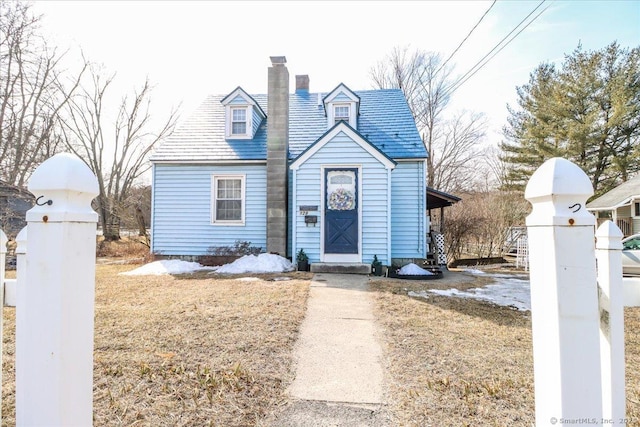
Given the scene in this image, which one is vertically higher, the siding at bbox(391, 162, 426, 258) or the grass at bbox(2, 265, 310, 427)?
the siding at bbox(391, 162, 426, 258)

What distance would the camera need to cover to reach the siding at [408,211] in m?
10.4

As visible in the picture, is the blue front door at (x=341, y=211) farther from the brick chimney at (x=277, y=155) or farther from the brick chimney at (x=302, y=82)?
the brick chimney at (x=302, y=82)

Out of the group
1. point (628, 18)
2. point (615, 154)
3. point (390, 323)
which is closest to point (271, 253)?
point (390, 323)

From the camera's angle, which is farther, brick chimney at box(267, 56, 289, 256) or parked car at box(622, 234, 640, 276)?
brick chimney at box(267, 56, 289, 256)

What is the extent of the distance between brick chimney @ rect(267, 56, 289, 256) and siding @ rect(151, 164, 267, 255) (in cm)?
76

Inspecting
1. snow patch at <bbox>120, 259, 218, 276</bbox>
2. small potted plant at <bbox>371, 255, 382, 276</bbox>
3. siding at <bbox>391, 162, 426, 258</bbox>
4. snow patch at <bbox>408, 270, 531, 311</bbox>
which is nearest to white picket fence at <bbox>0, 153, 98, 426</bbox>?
snow patch at <bbox>408, 270, 531, 311</bbox>

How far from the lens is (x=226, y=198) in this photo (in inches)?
451

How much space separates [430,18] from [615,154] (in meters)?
18.2

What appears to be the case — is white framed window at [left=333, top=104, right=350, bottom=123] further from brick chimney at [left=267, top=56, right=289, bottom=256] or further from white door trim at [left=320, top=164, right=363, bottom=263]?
white door trim at [left=320, top=164, right=363, bottom=263]

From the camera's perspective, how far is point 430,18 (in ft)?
30.0

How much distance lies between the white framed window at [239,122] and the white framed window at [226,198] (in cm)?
189

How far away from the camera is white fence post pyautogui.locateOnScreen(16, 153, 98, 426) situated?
119cm

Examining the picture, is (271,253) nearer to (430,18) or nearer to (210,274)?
(210,274)

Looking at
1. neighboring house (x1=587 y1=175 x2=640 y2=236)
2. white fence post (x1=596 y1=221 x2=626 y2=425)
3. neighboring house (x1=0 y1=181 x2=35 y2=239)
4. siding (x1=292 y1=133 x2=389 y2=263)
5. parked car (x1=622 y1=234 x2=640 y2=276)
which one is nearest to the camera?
white fence post (x1=596 y1=221 x2=626 y2=425)
